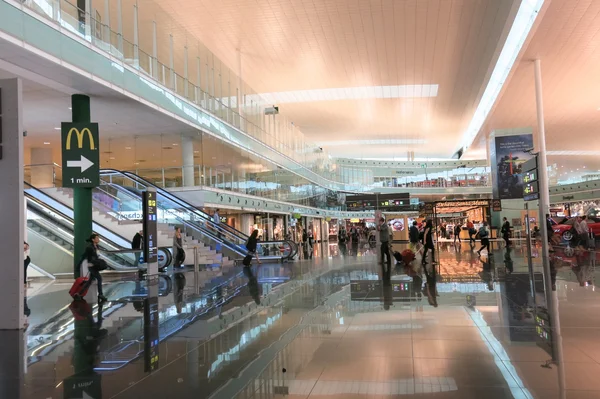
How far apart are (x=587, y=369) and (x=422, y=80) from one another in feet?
103

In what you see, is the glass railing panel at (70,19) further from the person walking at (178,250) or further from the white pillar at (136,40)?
the person walking at (178,250)

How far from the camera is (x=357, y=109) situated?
42188 millimetres

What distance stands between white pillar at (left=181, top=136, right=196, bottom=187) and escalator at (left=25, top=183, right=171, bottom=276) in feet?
22.5

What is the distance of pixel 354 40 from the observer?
26172 mm

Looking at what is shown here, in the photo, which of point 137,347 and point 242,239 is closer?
point 137,347

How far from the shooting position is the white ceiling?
73.5ft

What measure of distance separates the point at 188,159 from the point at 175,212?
434 centimetres

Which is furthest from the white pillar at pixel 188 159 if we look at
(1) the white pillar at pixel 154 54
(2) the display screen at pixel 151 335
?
(2) the display screen at pixel 151 335

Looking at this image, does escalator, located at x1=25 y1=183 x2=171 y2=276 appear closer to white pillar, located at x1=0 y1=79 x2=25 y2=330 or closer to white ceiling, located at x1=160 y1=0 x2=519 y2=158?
white pillar, located at x1=0 y1=79 x2=25 y2=330

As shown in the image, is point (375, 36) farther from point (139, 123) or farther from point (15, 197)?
point (15, 197)

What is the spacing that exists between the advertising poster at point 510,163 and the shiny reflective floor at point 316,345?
61.8 feet

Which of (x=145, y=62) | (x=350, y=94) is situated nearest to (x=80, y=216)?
(x=145, y=62)

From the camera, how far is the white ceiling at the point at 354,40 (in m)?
22.4

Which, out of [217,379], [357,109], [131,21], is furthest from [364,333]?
[357,109]
